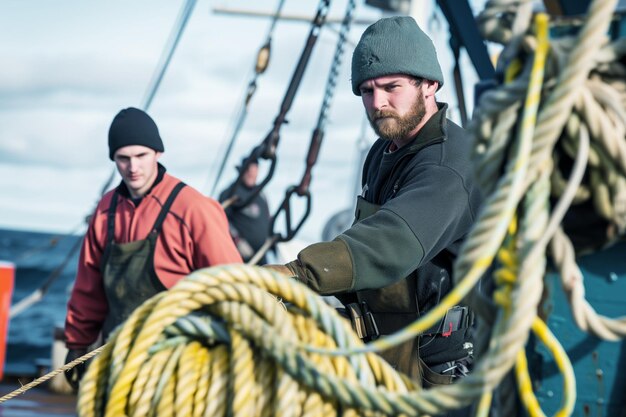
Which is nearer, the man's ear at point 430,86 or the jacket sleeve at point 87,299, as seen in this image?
the man's ear at point 430,86

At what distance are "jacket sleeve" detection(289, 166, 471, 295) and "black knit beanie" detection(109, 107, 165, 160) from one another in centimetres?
231

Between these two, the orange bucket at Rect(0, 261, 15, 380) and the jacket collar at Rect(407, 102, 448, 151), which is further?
the orange bucket at Rect(0, 261, 15, 380)

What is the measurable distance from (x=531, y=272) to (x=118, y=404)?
2.61 ft

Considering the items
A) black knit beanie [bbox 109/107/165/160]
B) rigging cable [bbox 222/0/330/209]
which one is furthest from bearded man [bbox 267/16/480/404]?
rigging cable [bbox 222/0/330/209]

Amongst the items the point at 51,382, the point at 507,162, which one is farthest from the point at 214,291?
the point at 51,382

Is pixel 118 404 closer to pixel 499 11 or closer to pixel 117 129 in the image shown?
pixel 499 11

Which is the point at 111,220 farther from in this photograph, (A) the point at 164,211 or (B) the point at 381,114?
(B) the point at 381,114

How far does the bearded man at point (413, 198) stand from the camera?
2848 millimetres

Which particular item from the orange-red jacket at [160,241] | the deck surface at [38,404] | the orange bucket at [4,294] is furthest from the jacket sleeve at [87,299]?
the orange bucket at [4,294]

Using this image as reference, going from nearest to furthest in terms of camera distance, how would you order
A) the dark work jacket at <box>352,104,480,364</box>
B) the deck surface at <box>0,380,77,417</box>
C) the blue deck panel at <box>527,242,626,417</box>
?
the blue deck panel at <box>527,242,626,417</box> → the dark work jacket at <box>352,104,480,364</box> → the deck surface at <box>0,380,77,417</box>

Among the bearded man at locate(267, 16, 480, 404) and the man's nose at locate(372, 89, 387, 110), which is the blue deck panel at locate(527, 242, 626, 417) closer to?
the bearded man at locate(267, 16, 480, 404)

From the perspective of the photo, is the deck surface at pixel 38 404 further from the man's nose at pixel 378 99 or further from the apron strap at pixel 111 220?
the man's nose at pixel 378 99

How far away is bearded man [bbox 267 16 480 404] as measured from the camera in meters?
2.85

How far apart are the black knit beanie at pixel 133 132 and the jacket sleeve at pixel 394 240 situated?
2310mm
